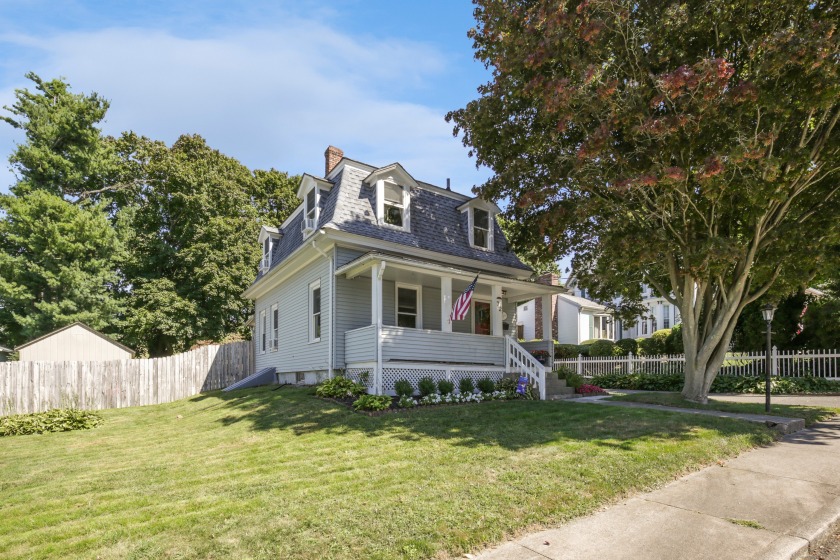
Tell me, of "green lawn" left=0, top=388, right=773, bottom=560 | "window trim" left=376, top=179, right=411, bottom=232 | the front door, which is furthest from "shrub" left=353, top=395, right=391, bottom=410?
the front door

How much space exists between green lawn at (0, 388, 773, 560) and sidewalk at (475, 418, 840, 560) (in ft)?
0.81

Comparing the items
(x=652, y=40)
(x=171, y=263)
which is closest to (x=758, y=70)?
(x=652, y=40)

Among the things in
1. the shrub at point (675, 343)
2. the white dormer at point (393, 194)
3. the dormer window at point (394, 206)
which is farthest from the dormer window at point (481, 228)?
the shrub at point (675, 343)

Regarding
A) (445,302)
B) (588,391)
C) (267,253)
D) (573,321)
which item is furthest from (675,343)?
(573,321)

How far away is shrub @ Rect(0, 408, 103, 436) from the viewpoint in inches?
450

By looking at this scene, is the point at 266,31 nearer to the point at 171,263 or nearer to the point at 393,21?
the point at 393,21

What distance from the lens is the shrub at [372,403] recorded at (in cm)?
1033

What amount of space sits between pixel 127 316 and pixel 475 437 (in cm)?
2683

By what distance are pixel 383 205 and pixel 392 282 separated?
234cm

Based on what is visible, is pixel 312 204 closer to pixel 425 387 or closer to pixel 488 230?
pixel 488 230

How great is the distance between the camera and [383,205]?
48.2 ft

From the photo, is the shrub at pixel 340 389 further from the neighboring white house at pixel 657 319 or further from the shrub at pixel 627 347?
the neighboring white house at pixel 657 319

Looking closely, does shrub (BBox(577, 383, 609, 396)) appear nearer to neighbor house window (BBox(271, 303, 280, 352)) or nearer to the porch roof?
the porch roof

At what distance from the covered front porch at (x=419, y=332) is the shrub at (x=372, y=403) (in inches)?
43.9
